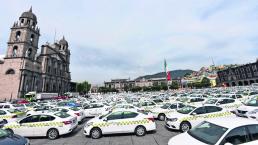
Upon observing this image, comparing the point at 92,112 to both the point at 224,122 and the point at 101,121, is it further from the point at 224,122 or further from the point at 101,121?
the point at 224,122

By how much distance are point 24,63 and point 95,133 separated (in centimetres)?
6145

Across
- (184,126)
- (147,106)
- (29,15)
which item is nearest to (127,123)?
(184,126)

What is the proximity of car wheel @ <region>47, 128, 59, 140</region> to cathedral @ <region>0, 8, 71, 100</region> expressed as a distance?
185ft

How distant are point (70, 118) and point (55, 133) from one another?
3.98 ft

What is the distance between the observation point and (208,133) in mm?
5609

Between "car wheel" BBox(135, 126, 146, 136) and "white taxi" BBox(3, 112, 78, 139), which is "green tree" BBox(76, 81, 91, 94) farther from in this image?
"car wheel" BBox(135, 126, 146, 136)

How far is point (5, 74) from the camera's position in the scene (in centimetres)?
6003

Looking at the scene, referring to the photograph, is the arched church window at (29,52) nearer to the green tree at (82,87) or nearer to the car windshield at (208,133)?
the green tree at (82,87)

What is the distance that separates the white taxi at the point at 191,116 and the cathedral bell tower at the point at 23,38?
213 ft

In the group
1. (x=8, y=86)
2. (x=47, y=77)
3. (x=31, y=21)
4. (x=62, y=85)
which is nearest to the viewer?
(x=8, y=86)

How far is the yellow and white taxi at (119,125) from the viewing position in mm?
10234

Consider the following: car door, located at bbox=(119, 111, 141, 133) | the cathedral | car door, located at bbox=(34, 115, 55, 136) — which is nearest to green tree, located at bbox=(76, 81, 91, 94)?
the cathedral

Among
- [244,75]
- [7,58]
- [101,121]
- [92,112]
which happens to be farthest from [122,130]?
[244,75]

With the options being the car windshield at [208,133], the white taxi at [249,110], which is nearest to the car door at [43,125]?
the car windshield at [208,133]
